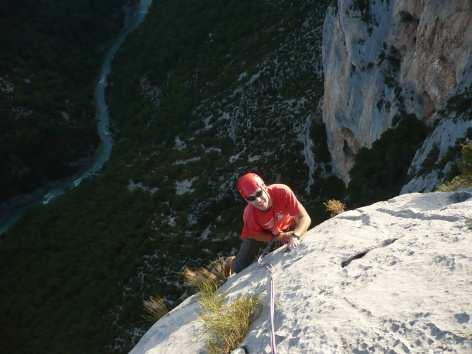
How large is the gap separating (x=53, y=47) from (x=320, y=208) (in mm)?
72443

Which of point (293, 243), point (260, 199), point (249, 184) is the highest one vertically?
point (249, 184)

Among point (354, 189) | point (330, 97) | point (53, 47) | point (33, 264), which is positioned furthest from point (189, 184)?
point (53, 47)

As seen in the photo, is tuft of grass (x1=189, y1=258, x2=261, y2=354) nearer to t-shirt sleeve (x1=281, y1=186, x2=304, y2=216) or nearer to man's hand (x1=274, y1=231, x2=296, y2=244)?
man's hand (x1=274, y1=231, x2=296, y2=244)

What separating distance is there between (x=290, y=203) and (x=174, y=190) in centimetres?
3734

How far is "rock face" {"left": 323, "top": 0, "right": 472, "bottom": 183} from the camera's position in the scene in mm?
16141

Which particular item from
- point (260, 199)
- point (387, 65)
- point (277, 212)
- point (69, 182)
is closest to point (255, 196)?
point (260, 199)

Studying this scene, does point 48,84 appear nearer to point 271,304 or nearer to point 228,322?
point 228,322

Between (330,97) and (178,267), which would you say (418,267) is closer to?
(330,97)

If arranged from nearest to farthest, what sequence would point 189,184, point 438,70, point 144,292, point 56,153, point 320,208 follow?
point 438,70, point 320,208, point 144,292, point 189,184, point 56,153

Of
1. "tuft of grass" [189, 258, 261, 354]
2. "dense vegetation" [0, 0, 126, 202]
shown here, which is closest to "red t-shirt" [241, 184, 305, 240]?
"tuft of grass" [189, 258, 261, 354]

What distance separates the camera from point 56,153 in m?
66.3

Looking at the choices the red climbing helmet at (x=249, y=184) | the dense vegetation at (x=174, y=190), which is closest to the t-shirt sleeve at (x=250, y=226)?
the red climbing helmet at (x=249, y=184)

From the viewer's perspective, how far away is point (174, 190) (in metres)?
43.5

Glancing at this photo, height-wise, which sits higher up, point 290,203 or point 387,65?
point 290,203
